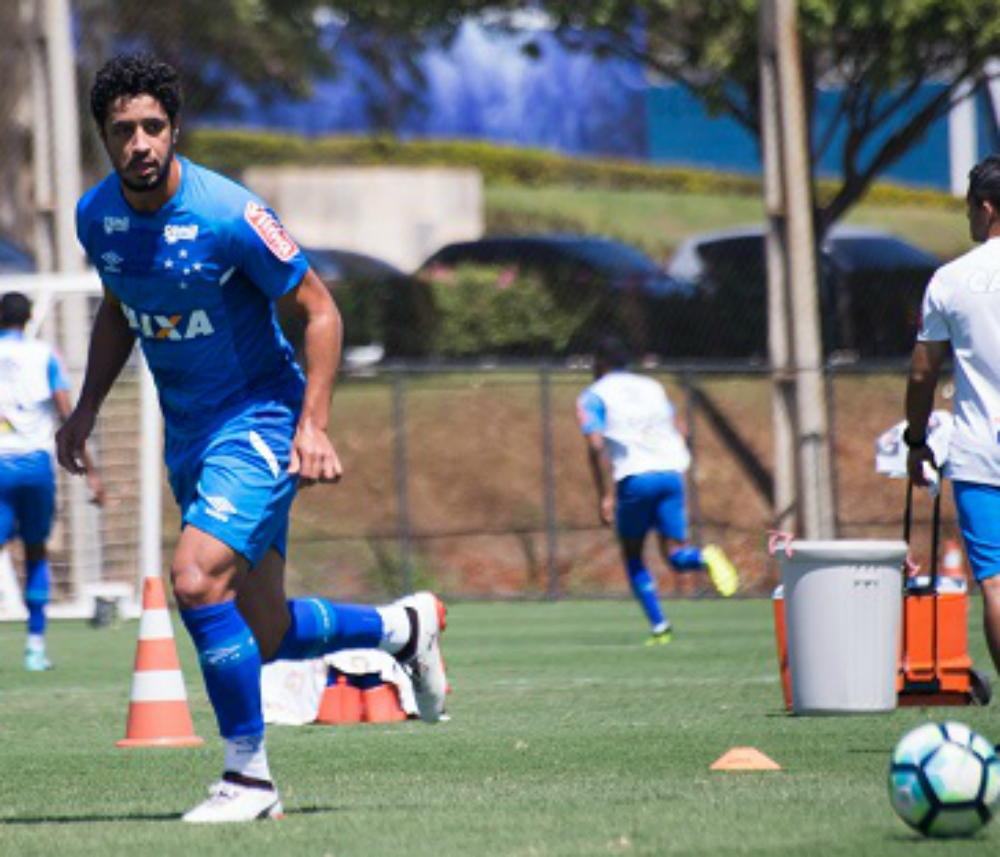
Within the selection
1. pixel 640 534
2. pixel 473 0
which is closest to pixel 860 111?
pixel 473 0

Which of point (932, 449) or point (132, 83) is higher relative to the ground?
point (132, 83)

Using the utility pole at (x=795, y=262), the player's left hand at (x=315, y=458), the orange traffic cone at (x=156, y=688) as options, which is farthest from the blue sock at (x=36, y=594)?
the player's left hand at (x=315, y=458)

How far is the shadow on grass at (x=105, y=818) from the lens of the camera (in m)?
7.94

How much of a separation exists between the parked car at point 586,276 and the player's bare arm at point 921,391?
1812 centimetres

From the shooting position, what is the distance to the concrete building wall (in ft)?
133

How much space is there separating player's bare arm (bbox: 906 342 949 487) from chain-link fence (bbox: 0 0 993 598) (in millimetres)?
11912

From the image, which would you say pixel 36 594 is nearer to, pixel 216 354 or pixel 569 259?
pixel 216 354

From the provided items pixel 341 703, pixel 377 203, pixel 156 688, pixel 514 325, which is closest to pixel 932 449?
pixel 341 703

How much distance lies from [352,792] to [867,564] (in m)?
3.13

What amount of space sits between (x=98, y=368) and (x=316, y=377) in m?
1.00

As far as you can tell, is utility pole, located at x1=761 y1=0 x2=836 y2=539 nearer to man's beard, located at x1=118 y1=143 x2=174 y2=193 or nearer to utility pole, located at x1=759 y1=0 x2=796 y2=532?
utility pole, located at x1=759 y1=0 x2=796 y2=532

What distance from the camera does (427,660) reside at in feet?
28.7

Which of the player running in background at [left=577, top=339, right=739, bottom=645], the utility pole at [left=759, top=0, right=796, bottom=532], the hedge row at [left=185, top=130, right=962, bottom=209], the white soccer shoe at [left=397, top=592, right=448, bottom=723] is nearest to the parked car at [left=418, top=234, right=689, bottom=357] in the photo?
the utility pole at [left=759, top=0, right=796, bottom=532]

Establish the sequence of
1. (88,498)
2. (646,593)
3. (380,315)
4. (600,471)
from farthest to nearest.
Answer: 1. (380,315)
2. (88,498)
3. (600,471)
4. (646,593)
